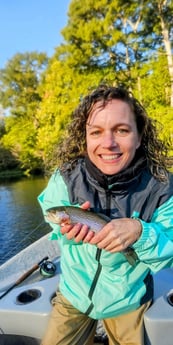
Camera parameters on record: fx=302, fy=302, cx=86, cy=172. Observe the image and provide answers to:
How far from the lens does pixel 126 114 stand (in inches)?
56.2

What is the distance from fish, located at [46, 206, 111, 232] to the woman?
0.13 feet

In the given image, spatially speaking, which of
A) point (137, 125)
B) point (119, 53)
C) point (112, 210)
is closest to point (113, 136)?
point (137, 125)

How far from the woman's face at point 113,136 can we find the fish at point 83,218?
279mm

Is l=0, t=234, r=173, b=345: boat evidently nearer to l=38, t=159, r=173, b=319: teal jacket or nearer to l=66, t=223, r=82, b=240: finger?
l=38, t=159, r=173, b=319: teal jacket

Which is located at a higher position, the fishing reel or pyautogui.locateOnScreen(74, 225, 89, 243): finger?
pyautogui.locateOnScreen(74, 225, 89, 243): finger

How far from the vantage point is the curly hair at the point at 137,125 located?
1471mm

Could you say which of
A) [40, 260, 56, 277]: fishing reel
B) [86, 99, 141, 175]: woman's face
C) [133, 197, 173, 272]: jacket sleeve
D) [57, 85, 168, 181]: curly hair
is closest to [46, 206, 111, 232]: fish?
[133, 197, 173, 272]: jacket sleeve

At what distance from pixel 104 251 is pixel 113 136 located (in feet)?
1.74

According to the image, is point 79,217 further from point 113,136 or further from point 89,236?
point 113,136

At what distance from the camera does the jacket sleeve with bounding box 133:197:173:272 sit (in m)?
1.23

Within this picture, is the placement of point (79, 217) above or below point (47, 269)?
above

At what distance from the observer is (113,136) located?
1.40 m

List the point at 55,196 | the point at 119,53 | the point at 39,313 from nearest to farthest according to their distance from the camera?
1. the point at 55,196
2. the point at 39,313
3. the point at 119,53

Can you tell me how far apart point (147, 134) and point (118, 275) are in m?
0.73
